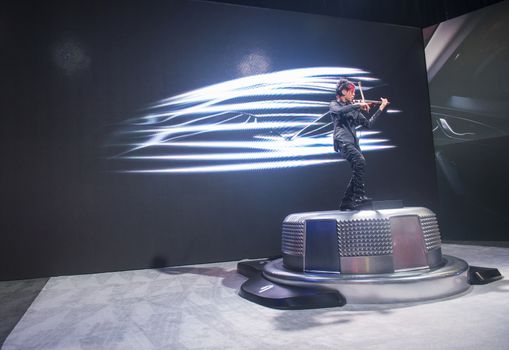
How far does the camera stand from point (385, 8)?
612cm

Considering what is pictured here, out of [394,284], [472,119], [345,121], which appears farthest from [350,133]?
[472,119]

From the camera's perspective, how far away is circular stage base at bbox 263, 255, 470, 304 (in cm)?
291

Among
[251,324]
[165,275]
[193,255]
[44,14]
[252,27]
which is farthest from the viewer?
[252,27]

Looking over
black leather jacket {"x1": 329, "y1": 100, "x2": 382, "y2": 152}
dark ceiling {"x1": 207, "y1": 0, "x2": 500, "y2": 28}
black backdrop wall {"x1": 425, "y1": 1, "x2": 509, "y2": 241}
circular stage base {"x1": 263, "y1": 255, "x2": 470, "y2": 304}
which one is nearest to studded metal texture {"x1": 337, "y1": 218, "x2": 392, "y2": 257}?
circular stage base {"x1": 263, "y1": 255, "x2": 470, "y2": 304}

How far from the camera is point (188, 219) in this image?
5340mm

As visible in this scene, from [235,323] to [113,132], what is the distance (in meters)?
3.38

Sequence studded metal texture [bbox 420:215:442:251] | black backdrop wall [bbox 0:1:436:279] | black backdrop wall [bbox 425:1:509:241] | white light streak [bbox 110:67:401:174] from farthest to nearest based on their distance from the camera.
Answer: black backdrop wall [bbox 425:1:509:241]
white light streak [bbox 110:67:401:174]
black backdrop wall [bbox 0:1:436:279]
studded metal texture [bbox 420:215:442:251]

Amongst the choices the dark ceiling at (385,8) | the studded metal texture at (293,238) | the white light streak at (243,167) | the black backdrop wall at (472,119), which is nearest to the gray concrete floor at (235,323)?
the studded metal texture at (293,238)

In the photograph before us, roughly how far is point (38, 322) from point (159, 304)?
2.89ft

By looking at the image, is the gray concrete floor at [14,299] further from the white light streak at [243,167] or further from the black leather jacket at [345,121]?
the black leather jacket at [345,121]

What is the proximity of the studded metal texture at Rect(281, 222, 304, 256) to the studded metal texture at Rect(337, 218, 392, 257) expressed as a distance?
1.23 feet

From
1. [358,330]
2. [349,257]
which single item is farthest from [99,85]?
[358,330]

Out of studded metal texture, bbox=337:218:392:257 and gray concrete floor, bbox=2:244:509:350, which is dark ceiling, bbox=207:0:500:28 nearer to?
studded metal texture, bbox=337:218:392:257

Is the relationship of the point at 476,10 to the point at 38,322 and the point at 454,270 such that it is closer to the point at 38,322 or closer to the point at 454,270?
the point at 454,270
